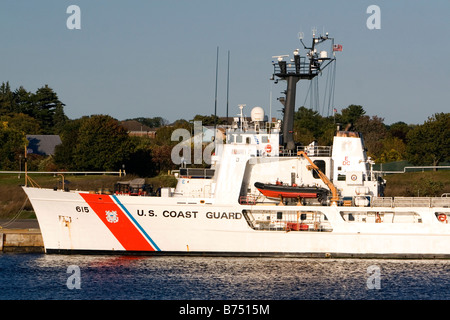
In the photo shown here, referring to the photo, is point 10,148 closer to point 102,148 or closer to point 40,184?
point 102,148

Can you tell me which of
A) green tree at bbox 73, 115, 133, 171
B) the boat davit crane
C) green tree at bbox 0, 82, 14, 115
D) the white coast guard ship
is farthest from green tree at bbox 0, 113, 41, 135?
the boat davit crane

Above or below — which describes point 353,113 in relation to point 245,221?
above

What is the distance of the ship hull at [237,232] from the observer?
112 feet

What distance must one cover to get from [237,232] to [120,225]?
229 inches

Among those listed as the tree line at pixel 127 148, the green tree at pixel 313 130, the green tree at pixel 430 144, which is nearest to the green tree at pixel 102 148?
the tree line at pixel 127 148

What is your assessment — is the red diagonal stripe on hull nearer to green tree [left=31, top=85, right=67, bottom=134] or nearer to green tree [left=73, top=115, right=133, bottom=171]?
green tree [left=73, top=115, right=133, bottom=171]

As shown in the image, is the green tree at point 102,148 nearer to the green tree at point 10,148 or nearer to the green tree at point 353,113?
the green tree at point 10,148

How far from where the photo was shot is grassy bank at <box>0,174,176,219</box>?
4975cm

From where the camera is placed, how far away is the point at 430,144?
207ft

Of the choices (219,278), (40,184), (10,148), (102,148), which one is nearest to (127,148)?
(102,148)

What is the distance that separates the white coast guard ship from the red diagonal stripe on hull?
5cm

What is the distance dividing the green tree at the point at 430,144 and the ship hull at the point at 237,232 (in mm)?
29989
